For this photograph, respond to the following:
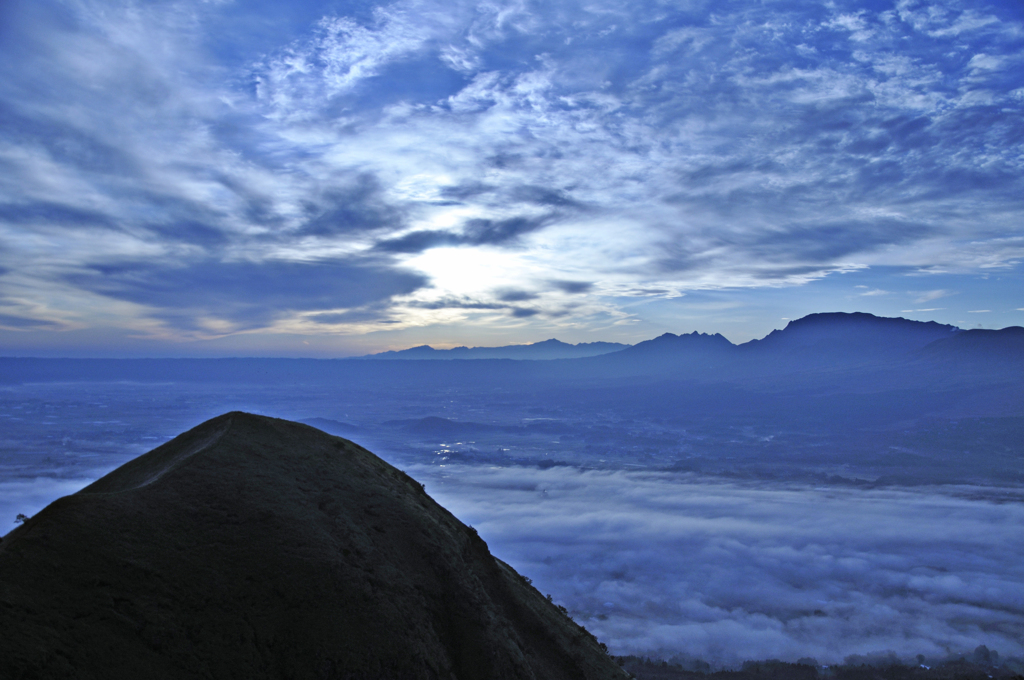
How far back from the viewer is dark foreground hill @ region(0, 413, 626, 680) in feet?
24.5

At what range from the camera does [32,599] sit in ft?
23.6

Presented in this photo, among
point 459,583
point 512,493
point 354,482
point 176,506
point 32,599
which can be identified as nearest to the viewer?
point 32,599

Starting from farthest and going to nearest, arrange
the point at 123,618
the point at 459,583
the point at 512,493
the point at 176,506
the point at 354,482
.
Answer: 1. the point at 512,493
2. the point at 354,482
3. the point at 459,583
4. the point at 176,506
5. the point at 123,618

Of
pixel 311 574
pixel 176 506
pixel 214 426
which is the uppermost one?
pixel 214 426

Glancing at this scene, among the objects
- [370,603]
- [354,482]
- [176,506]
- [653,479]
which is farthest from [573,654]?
[653,479]

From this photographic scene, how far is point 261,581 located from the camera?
30.3ft

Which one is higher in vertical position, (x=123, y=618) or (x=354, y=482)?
(x=354, y=482)

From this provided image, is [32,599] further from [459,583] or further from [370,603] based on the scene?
[459,583]

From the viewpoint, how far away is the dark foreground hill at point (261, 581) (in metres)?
7.47

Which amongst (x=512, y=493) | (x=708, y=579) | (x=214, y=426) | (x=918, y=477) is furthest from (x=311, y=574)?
(x=918, y=477)

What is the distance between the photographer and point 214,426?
43.1ft

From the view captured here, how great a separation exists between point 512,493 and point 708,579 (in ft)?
226

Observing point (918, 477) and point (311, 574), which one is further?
point (918, 477)

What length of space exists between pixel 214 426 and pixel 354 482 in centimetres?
367
